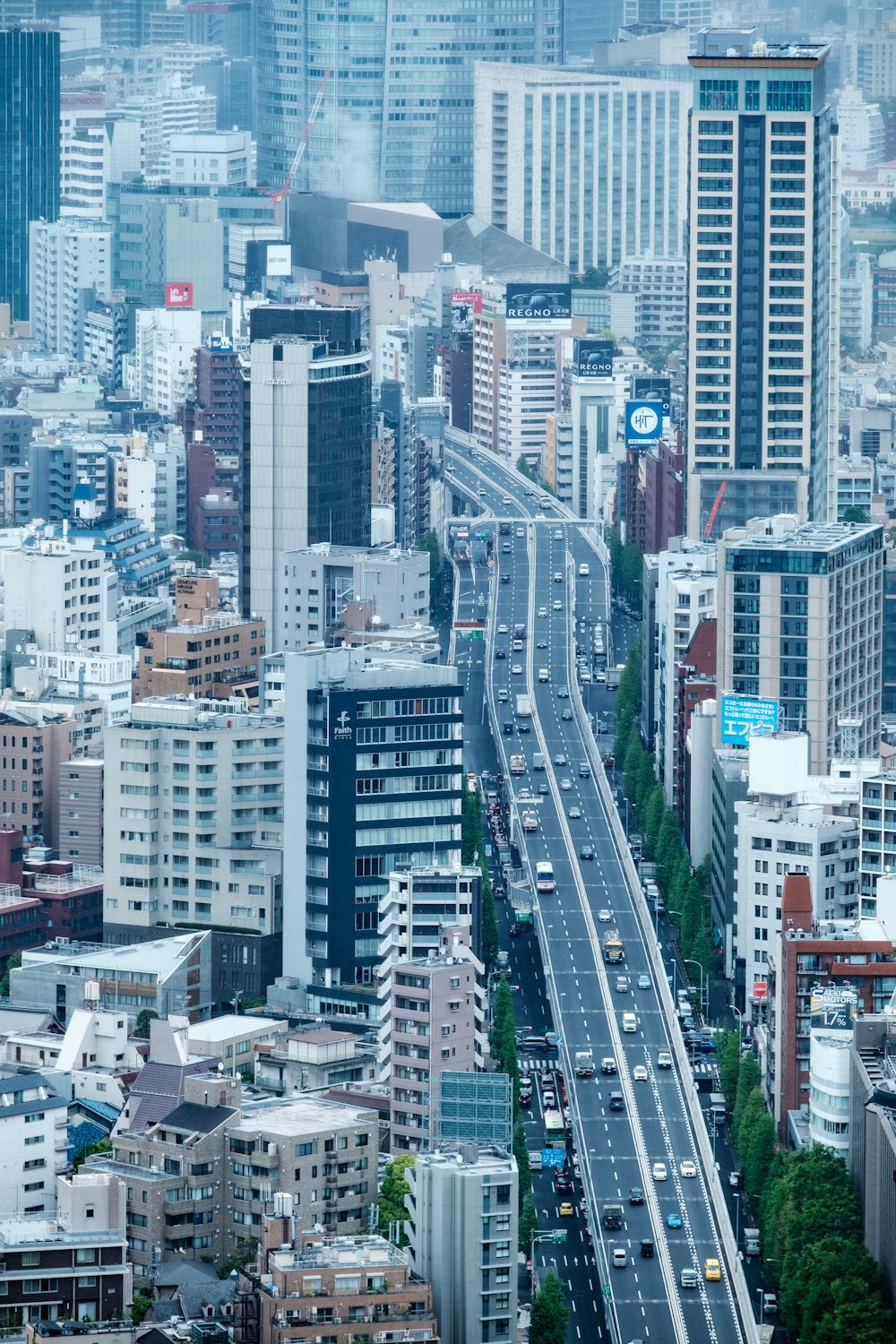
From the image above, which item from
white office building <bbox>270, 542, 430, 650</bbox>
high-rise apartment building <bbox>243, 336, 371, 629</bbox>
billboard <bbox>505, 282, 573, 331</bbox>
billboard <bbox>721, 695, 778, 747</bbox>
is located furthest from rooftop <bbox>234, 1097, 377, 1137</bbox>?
billboard <bbox>505, 282, 573, 331</bbox>

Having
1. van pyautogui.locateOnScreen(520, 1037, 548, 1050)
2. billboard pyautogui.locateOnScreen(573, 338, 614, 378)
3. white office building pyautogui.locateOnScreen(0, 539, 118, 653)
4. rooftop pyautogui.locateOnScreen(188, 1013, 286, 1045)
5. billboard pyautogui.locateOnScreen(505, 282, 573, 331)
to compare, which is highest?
billboard pyautogui.locateOnScreen(505, 282, 573, 331)

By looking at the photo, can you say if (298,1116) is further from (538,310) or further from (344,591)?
(538,310)

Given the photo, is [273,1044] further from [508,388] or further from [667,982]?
[508,388]

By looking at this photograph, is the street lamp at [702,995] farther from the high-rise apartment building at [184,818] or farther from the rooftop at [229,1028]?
the rooftop at [229,1028]

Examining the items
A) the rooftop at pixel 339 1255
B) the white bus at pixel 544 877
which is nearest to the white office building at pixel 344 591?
the white bus at pixel 544 877

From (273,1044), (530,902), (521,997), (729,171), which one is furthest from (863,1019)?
Answer: (729,171)

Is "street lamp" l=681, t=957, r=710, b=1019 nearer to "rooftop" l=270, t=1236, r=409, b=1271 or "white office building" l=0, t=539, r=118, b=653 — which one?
"rooftop" l=270, t=1236, r=409, b=1271
